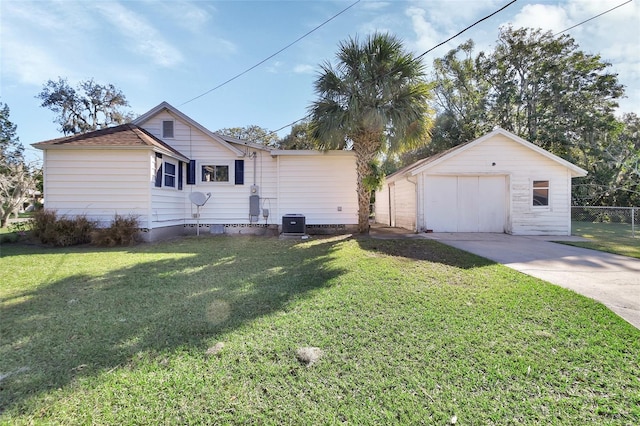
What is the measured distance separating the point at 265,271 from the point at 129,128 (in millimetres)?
9006

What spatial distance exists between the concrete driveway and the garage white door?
7.45 ft

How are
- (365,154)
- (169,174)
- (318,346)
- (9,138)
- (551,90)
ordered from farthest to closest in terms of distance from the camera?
1. (9,138)
2. (551,90)
3. (169,174)
4. (365,154)
5. (318,346)

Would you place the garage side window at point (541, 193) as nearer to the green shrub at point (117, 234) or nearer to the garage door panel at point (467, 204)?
the garage door panel at point (467, 204)

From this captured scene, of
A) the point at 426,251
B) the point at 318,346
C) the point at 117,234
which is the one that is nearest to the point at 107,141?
the point at 117,234

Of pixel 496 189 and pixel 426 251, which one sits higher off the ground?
pixel 496 189

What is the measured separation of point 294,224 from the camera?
10914 millimetres

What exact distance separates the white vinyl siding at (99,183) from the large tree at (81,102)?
20.0m

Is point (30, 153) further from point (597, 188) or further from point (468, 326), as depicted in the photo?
point (597, 188)

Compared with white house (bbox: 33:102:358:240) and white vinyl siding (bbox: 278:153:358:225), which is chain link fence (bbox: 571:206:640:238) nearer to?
white vinyl siding (bbox: 278:153:358:225)

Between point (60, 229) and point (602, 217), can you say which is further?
point (602, 217)

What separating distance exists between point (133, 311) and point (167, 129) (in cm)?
990

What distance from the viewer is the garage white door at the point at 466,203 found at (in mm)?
11336

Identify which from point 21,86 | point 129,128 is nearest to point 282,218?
point 129,128

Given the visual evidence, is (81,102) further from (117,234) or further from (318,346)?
(318,346)
